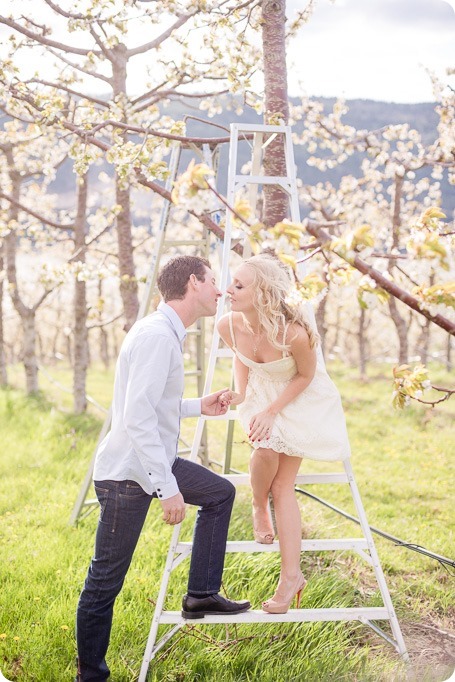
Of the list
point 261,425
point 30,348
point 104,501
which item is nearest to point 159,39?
point 261,425

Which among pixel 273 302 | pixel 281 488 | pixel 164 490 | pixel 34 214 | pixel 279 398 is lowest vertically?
pixel 281 488

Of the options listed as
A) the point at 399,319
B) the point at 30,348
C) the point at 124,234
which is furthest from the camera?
the point at 399,319

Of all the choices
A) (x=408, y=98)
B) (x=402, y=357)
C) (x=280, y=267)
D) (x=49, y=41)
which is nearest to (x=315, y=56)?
(x=408, y=98)

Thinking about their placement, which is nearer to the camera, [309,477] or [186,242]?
[309,477]

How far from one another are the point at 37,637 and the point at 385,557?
2149mm

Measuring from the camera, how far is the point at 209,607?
9.42ft

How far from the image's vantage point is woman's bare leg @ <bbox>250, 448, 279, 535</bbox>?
9.86ft

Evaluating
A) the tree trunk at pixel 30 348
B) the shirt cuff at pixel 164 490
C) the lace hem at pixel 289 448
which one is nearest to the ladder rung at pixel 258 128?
the lace hem at pixel 289 448

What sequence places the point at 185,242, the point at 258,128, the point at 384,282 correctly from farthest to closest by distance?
the point at 185,242 < the point at 258,128 < the point at 384,282

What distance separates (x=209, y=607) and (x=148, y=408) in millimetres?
971

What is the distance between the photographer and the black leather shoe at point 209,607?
286cm

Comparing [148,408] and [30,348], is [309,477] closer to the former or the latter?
[148,408]

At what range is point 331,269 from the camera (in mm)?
2029

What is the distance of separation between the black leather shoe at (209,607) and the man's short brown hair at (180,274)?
4.18 feet
